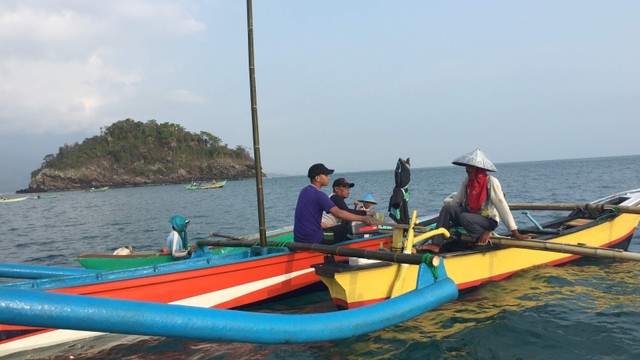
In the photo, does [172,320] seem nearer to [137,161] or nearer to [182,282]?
[182,282]

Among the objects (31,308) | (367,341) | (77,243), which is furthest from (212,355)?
(77,243)

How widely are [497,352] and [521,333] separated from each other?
812 millimetres

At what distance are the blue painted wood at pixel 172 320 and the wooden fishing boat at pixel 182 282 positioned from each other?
3.09m

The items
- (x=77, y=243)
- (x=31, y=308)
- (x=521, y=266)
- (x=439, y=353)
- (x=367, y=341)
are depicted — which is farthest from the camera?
(x=77, y=243)

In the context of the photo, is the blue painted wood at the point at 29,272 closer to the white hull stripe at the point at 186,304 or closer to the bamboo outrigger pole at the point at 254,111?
the white hull stripe at the point at 186,304

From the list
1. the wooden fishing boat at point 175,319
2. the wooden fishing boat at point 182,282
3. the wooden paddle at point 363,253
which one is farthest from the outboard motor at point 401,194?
the wooden fishing boat at point 175,319

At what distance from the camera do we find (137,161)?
13288 cm

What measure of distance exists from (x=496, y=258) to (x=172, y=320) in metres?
6.71

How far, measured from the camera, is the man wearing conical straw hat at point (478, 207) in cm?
747

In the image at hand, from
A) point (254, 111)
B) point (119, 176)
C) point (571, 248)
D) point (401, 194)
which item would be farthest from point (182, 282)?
point (119, 176)

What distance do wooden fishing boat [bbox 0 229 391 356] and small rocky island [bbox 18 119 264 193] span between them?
133 m

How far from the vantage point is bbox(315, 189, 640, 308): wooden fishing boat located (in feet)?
19.7

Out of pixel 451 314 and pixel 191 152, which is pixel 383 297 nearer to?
pixel 451 314

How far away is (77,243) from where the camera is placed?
18922mm
